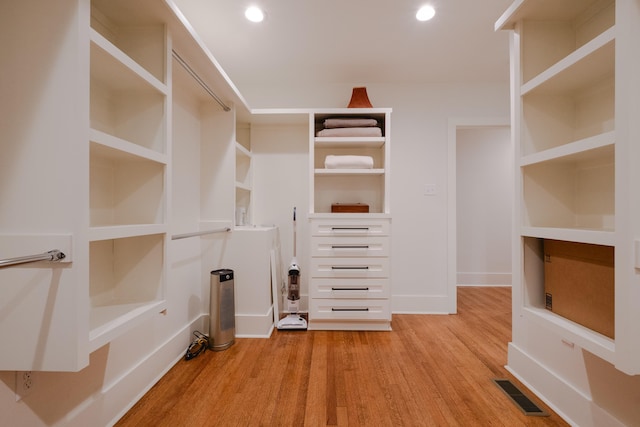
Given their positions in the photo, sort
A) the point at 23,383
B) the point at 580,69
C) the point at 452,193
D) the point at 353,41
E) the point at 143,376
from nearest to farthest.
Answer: the point at 23,383
the point at 580,69
the point at 143,376
the point at 353,41
the point at 452,193

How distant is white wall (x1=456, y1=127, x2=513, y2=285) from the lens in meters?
4.02

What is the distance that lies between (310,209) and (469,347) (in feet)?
5.47

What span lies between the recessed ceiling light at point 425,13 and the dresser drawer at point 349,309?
2.17 m

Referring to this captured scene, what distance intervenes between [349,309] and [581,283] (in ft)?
5.35

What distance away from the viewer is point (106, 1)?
1.16 m

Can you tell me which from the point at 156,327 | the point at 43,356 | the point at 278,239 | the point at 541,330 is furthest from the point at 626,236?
the point at 278,239

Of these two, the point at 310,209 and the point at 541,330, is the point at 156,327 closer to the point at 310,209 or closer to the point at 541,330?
the point at 310,209

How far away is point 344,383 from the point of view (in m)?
1.67

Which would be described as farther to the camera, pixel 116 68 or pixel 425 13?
pixel 425 13

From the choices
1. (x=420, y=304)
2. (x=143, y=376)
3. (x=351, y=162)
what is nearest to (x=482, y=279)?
(x=420, y=304)

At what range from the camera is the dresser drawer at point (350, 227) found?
95.5 inches

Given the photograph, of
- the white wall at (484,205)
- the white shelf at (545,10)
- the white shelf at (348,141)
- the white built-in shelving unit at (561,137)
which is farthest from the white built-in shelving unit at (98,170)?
the white wall at (484,205)

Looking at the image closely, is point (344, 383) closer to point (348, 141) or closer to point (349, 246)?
point (349, 246)

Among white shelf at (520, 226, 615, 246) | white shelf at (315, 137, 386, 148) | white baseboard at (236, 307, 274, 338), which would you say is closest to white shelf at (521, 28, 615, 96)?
white shelf at (520, 226, 615, 246)
